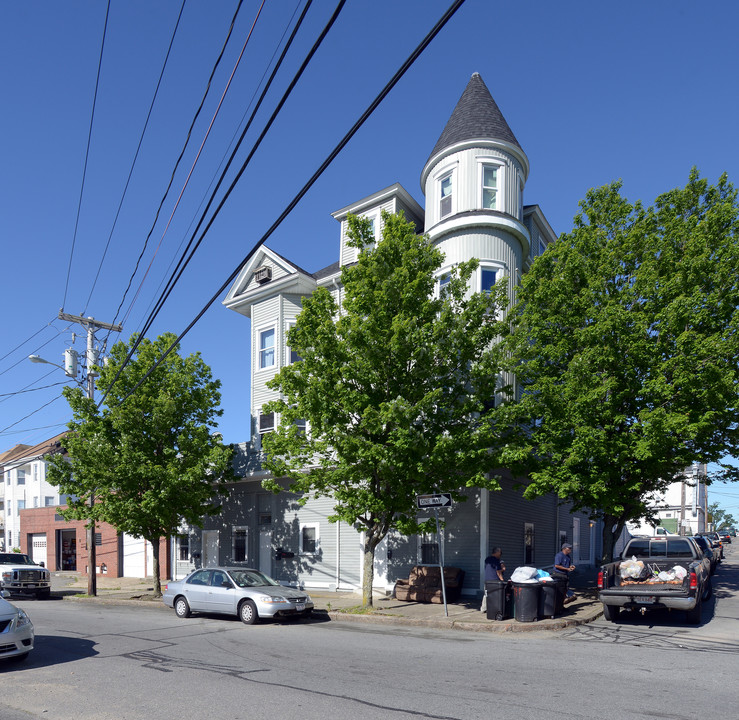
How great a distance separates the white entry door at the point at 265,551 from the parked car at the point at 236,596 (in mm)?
7882

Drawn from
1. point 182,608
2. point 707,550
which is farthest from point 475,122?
point 707,550

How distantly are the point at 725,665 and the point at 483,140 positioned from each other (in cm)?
1651

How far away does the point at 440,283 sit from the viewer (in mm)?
21031

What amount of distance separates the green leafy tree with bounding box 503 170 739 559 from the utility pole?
14932mm

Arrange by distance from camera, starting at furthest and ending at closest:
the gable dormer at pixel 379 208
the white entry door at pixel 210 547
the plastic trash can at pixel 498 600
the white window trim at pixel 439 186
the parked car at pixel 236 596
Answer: the white entry door at pixel 210 547
the gable dormer at pixel 379 208
the white window trim at pixel 439 186
the parked car at pixel 236 596
the plastic trash can at pixel 498 600

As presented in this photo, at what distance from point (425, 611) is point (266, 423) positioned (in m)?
10.8

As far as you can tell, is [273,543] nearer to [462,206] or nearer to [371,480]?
[371,480]

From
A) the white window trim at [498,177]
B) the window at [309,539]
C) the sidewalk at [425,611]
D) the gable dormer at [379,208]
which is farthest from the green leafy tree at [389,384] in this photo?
the gable dormer at [379,208]

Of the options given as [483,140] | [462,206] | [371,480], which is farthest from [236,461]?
[483,140]

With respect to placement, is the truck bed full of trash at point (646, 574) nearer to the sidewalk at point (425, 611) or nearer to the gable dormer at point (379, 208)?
the sidewalk at point (425, 611)

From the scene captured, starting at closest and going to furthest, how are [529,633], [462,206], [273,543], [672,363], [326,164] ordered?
[326,164]
[529,633]
[672,363]
[462,206]
[273,543]

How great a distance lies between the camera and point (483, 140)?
2111cm

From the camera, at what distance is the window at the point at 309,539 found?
22.5 metres

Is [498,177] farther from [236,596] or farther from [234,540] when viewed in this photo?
[234,540]
